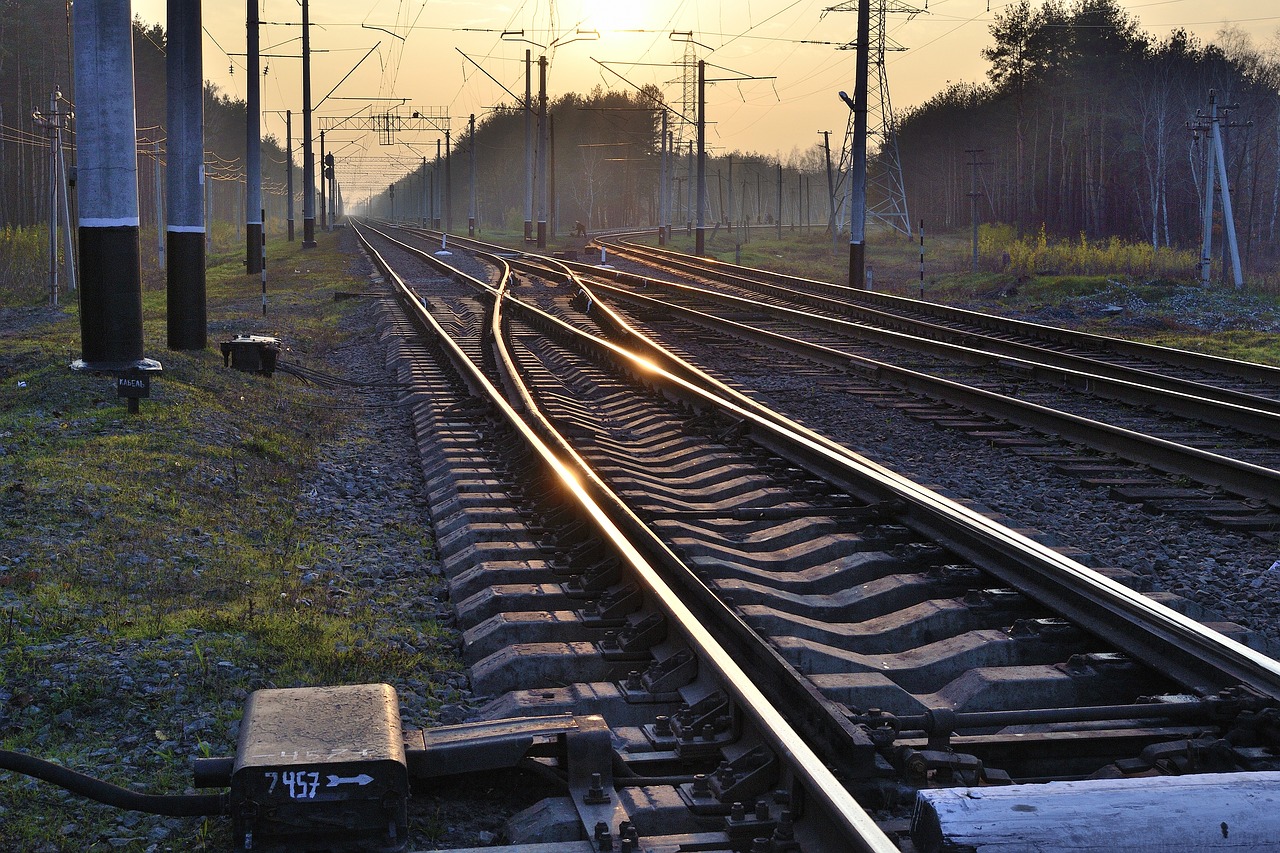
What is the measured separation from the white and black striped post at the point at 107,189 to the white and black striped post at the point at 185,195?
7.56 ft

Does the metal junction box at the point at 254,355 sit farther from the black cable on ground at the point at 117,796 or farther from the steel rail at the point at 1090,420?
the black cable on ground at the point at 117,796

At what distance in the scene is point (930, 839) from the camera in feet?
9.62

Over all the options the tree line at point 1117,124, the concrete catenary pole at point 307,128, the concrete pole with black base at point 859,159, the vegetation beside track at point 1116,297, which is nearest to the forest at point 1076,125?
the tree line at point 1117,124

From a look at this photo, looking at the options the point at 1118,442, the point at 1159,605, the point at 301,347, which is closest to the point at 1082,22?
the point at 301,347

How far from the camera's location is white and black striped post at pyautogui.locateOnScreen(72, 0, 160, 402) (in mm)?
10836

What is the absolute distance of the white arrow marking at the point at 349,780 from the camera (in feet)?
10.5

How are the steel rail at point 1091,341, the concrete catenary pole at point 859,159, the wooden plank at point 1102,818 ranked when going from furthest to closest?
the concrete catenary pole at point 859,159 < the steel rail at point 1091,341 < the wooden plank at point 1102,818

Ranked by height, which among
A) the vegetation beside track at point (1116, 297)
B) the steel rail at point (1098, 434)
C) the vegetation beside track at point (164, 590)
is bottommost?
the vegetation beside track at point (164, 590)

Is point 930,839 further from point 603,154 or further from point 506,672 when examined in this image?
point 603,154

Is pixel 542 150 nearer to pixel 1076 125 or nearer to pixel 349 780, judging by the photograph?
pixel 1076 125

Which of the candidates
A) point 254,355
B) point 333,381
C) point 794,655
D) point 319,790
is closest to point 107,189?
point 254,355

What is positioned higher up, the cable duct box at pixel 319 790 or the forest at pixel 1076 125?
the forest at pixel 1076 125

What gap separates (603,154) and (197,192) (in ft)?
391

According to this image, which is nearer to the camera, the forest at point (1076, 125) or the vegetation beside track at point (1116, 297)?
the vegetation beside track at point (1116, 297)
